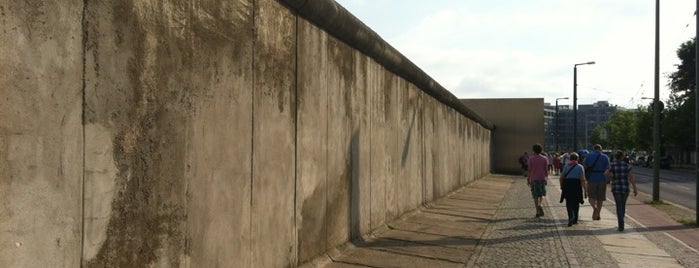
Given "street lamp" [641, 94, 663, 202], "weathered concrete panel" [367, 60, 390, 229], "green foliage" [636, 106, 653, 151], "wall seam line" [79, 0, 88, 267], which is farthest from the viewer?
"green foliage" [636, 106, 653, 151]

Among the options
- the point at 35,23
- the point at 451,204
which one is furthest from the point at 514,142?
the point at 35,23

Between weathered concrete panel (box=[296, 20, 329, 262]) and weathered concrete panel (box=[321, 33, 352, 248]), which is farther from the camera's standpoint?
weathered concrete panel (box=[321, 33, 352, 248])

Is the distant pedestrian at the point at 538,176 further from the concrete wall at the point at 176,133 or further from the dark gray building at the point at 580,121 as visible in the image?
the dark gray building at the point at 580,121

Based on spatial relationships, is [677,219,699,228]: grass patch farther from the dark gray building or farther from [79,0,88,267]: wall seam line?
the dark gray building

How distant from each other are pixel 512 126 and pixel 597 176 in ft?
102

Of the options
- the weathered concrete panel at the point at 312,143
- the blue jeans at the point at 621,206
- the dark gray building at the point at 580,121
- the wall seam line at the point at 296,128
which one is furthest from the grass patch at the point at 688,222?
the dark gray building at the point at 580,121

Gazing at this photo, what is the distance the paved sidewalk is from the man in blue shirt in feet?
1.52

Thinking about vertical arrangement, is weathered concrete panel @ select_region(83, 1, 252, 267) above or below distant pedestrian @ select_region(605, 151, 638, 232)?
above

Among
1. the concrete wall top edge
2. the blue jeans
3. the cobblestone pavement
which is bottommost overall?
the cobblestone pavement

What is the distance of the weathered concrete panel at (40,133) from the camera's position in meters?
2.45

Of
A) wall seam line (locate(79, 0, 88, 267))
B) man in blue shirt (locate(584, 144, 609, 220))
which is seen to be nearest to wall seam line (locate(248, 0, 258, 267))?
wall seam line (locate(79, 0, 88, 267))

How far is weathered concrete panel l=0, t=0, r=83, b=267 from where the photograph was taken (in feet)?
8.05

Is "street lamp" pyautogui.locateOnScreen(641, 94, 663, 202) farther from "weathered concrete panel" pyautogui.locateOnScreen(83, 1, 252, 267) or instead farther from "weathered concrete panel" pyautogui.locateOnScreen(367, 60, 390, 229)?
"weathered concrete panel" pyautogui.locateOnScreen(83, 1, 252, 267)

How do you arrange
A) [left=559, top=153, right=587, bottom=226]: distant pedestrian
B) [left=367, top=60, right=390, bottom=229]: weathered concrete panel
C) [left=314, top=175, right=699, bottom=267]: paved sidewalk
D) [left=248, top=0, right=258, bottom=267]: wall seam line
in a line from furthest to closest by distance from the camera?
1. [left=559, top=153, right=587, bottom=226]: distant pedestrian
2. [left=367, top=60, right=390, bottom=229]: weathered concrete panel
3. [left=314, top=175, right=699, bottom=267]: paved sidewalk
4. [left=248, top=0, right=258, bottom=267]: wall seam line
